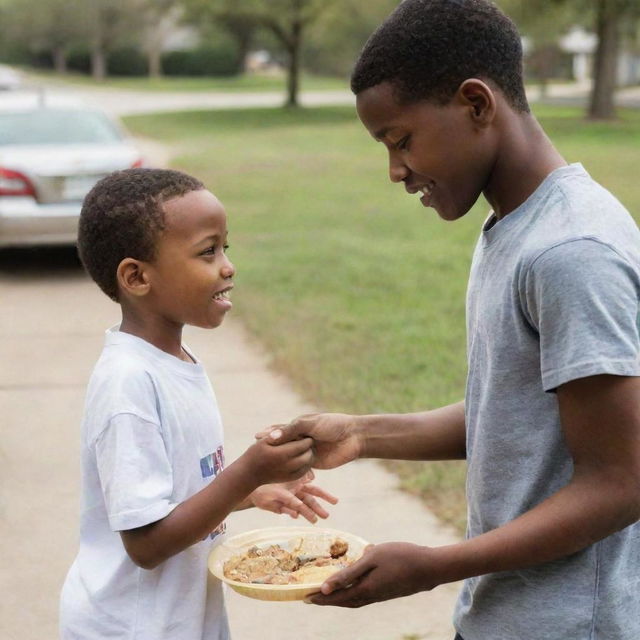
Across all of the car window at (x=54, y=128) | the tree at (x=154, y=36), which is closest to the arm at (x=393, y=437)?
the car window at (x=54, y=128)

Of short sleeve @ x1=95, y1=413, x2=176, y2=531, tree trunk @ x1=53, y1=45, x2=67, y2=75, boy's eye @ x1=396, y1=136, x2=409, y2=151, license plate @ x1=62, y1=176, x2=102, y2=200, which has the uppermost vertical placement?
boy's eye @ x1=396, y1=136, x2=409, y2=151

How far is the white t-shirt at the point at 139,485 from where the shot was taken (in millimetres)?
2250

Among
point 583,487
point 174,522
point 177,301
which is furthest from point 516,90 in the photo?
point 174,522

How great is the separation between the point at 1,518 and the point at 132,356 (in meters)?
3.03

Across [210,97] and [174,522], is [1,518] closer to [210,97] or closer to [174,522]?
[174,522]

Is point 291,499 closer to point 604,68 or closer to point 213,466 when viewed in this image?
point 213,466

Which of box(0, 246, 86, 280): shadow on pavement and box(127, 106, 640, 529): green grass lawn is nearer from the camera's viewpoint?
box(127, 106, 640, 529): green grass lawn

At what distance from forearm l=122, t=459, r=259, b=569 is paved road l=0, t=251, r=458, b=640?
6.40ft

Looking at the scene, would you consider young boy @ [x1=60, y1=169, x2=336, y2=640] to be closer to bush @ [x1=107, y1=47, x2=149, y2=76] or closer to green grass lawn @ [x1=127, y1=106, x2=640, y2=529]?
green grass lawn @ [x1=127, y1=106, x2=640, y2=529]

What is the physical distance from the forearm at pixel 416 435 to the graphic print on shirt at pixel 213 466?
305 millimetres

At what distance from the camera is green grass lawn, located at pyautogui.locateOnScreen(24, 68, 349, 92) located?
170 ft

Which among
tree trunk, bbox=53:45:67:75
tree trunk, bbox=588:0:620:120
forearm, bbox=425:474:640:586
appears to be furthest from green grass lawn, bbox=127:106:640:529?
tree trunk, bbox=53:45:67:75

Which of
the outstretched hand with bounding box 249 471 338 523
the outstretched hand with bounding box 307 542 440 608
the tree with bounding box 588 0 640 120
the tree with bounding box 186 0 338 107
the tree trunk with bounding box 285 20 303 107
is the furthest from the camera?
the tree trunk with bounding box 285 20 303 107

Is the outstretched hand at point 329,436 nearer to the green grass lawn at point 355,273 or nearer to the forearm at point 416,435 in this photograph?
the forearm at point 416,435
